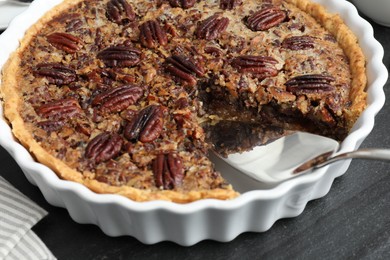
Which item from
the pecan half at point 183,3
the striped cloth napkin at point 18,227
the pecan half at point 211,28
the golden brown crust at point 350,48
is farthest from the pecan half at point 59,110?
the golden brown crust at point 350,48

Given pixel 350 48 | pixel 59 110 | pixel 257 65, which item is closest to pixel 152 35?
pixel 257 65

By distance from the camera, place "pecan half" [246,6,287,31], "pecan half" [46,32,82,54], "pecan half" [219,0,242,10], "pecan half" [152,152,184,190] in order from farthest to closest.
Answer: "pecan half" [219,0,242,10], "pecan half" [246,6,287,31], "pecan half" [46,32,82,54], "pecan half" [152,152,184,190]

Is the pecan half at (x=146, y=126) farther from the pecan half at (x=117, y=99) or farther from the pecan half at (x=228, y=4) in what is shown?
the pecan half at (x=228, y=4)

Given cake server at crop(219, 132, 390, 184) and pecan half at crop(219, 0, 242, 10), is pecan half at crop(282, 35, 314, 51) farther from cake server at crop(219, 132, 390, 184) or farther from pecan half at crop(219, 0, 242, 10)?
cake server at crop(219, 132, 390, 184)

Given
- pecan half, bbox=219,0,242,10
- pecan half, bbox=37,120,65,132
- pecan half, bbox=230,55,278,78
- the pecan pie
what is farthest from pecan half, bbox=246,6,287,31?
pecan half, bbox=37,120,65,132

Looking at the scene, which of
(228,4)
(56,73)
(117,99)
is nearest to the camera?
(117,99)

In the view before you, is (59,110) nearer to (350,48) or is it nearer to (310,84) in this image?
(310,84)

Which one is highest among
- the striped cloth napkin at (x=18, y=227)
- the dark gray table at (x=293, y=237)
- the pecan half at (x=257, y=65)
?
the pecan half at (x=257, y=65)

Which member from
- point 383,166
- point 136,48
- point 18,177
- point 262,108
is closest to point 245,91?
point 262,108
